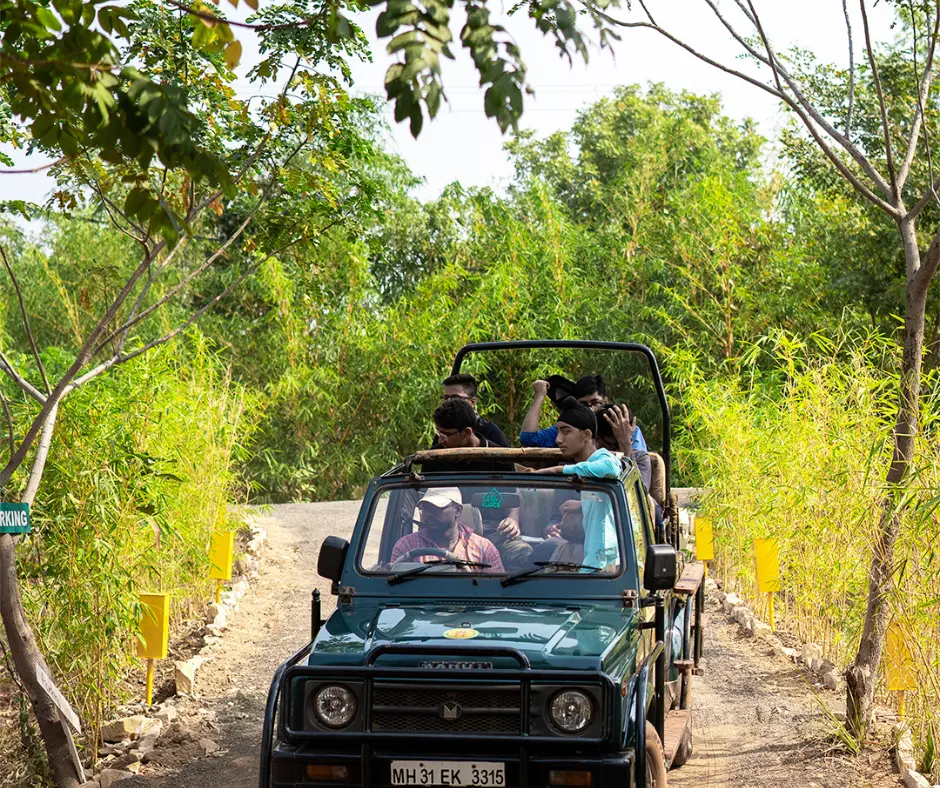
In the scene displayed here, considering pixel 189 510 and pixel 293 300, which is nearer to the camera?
pixel 189 510

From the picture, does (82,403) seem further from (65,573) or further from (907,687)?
(907,687)

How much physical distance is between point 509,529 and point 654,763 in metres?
1.22

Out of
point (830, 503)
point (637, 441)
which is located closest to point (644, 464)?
point (637, 441)

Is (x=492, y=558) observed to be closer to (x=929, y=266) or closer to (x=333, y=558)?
(x=333, y=558)

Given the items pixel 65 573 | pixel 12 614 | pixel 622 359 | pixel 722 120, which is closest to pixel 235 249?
pixel 65 573

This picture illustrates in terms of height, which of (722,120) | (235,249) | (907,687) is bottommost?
(907,687)

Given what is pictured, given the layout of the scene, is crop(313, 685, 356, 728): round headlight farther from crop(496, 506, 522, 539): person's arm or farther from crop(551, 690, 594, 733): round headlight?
crop(496, 506, 522, 539): person's arm

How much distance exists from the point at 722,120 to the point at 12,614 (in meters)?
30.0

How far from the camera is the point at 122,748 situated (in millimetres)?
7238

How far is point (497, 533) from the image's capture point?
5613 mm

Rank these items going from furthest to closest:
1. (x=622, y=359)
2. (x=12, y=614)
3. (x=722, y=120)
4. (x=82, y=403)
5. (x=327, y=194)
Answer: (x=722, y=120), (x=622, y=359), (x=327, y=194), (x=82, y=403), (x=12, y=614)

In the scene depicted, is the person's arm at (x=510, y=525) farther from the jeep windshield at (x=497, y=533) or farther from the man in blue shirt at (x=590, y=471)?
the man in blue shirt at (x=590, y=471)

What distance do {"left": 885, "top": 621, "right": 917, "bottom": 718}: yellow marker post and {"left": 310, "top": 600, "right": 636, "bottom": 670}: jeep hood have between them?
1.87 m

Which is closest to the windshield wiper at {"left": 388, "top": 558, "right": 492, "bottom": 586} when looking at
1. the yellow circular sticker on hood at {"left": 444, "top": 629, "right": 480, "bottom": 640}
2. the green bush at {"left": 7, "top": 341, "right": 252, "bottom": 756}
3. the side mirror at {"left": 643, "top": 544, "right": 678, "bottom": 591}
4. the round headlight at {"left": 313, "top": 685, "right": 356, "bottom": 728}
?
the yellow circular sticker on hood at {"left": 444, "top": 629, "right": 480, "bottom": 640}
